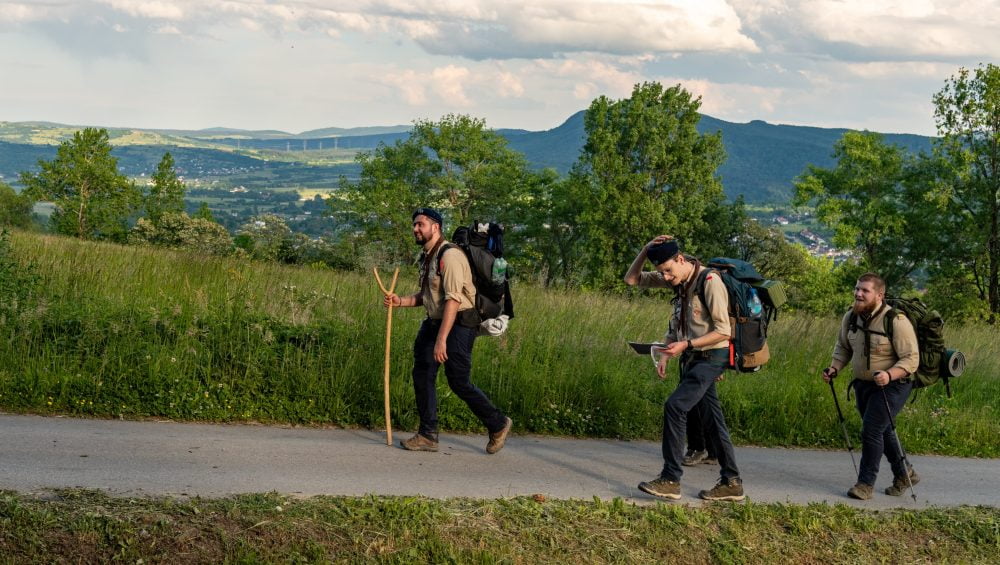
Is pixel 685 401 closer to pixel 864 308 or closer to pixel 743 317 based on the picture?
pixel 743 317

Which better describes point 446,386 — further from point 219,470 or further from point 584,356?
point 219,470

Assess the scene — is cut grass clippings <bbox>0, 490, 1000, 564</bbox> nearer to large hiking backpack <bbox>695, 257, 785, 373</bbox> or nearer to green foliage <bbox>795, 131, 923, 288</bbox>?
large hiking backpack <bbox>695, 257, 785, 373</bbox>

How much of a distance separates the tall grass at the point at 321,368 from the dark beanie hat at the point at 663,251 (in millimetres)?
2734

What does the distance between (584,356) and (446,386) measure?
1.88 metres

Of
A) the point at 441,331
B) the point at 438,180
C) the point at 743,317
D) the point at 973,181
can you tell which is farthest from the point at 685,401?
the point at 438,180

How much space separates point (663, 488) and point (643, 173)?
5291cm

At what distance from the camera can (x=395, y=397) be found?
8891 millimetres

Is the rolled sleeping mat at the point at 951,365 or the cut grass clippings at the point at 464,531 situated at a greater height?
the rolled sleeping mat at the point at 951,365

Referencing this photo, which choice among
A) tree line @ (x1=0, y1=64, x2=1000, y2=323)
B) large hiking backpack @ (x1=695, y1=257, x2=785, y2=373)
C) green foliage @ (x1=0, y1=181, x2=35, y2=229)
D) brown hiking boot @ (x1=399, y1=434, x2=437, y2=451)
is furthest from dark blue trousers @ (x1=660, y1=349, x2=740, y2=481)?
green foliage @ (x1=0, y1=181, x2=35, y2=229)

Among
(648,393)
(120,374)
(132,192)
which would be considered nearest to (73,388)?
(120,374)

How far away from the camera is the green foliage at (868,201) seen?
55.2 m

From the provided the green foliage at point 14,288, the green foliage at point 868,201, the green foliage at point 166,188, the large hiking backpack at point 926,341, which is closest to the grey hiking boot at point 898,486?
the large hiking backpack at point 926,341

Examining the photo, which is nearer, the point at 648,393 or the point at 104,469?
the point at 104,469

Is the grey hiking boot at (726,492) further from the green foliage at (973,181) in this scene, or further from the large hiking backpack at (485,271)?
the green foliage at (973,181)
